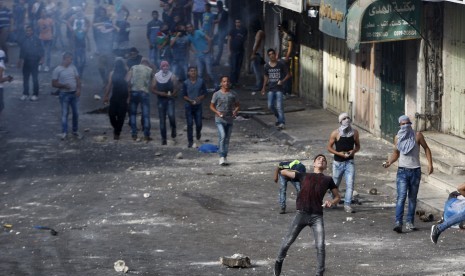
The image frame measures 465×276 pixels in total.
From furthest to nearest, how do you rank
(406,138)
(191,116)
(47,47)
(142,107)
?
(47,47), (142,107), (191,116), (406,138)

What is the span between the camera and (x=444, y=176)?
1950 centimetres

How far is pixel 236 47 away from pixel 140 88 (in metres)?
9.28

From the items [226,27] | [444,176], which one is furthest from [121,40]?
[444,176]

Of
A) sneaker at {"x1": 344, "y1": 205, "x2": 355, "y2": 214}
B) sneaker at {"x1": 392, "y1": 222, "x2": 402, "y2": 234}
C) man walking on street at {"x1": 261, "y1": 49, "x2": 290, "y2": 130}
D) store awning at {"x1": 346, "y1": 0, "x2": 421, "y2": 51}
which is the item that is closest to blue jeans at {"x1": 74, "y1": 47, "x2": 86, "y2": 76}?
man walking on street at {"x1": 261, "y1": 49, "x2": 290, "y2": 130}

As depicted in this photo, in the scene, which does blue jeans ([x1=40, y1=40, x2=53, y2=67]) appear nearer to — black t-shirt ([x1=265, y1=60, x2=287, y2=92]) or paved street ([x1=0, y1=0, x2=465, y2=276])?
paved street ([x1=0, y1=0, x2=465, y2=276])

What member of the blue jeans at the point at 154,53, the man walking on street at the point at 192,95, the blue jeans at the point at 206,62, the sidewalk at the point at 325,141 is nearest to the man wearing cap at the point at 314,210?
the sidewalk at the point at 325,141

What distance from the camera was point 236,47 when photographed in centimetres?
3322

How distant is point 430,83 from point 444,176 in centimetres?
308

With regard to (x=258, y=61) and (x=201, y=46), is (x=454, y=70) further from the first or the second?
(x=201, y=46)

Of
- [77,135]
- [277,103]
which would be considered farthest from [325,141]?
[77,135]

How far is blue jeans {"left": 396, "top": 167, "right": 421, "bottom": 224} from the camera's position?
54.4 feet

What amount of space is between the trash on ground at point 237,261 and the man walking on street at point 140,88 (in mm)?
9748

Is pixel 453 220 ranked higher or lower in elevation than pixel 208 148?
higher

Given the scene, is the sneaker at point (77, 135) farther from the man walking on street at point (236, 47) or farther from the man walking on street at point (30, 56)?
the man walking on street at point (236, 47)
